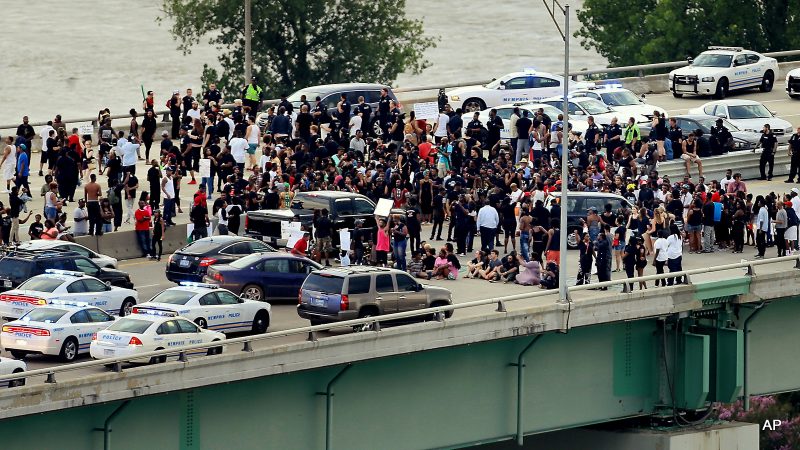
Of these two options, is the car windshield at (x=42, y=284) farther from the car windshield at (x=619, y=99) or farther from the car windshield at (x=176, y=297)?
the car windshield at (x=619, y=99)

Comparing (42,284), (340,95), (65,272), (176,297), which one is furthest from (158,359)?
(340,95)

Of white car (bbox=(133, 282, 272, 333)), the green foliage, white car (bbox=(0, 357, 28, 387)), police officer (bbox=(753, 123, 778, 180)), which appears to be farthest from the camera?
the green foliage

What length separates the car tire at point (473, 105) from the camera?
55.9 metres

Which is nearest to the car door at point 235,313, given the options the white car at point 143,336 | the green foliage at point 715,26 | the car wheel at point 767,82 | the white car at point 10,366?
the white car at point 143,336

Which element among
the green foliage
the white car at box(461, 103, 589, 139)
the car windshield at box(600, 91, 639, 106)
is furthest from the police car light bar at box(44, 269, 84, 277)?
the green foliage

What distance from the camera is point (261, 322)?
107 ft

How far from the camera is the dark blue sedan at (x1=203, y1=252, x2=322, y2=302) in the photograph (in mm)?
34969

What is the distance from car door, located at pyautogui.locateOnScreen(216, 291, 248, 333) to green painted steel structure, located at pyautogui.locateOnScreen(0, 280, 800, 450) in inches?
124

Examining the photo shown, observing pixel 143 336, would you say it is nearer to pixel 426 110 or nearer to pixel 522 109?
pixel 426 110

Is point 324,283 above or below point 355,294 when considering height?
above

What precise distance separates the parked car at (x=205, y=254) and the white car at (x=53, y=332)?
6.28 m

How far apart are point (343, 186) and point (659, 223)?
28.5 ft

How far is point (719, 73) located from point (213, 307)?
3296 cm

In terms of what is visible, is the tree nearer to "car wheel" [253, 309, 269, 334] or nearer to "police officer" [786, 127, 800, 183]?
"police officer" [786, 127, 800, 183]
